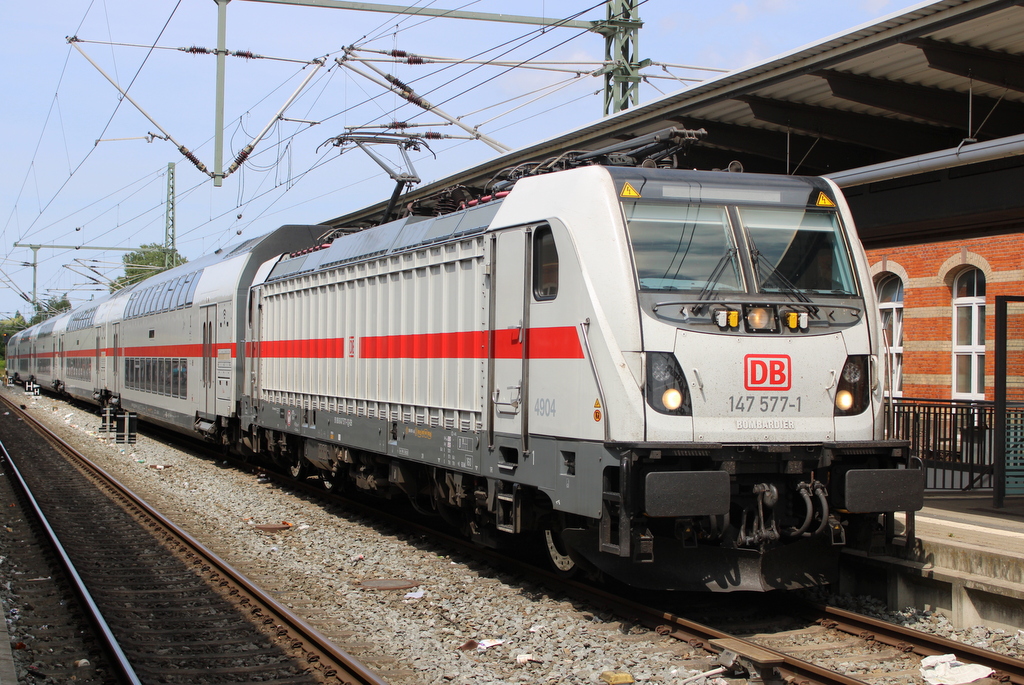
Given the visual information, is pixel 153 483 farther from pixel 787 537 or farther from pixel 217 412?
pixel 787 537

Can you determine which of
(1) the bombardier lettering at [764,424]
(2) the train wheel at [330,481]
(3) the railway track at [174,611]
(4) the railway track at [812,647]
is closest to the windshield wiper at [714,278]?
(1) the bombardier lettering at [764,424]

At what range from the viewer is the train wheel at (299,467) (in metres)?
15.0

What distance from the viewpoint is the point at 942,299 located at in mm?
17484

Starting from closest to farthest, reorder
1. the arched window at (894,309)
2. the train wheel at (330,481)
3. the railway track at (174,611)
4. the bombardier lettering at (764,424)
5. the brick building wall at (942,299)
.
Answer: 1. the railway track at (174,611)
2. the bombardier lettering at (764,424)
3. the train wheel at (330,481)
4. the brick building wall at (942,299)
5. the arched window at (894,309)

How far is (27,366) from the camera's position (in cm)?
5638

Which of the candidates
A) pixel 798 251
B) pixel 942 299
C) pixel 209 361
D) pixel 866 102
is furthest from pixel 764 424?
pixel 209 361

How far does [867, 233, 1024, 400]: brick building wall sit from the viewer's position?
1617 centimetres

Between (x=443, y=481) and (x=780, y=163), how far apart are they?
20.9 feet

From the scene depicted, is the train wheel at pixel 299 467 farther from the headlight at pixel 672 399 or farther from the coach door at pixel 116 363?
the coach door at pixel 116 363

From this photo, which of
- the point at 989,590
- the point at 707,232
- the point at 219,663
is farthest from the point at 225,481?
the point at 989,590

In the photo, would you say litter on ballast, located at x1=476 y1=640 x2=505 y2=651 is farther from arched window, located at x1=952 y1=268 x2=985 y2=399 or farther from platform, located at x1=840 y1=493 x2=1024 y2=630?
arched window, located at x1=952 y1=268 x2=985 y2=399

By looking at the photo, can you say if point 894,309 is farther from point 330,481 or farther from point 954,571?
point 954,571

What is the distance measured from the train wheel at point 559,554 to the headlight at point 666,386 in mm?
1979

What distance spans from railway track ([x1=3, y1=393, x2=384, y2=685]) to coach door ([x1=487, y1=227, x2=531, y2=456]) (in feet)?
7.38
